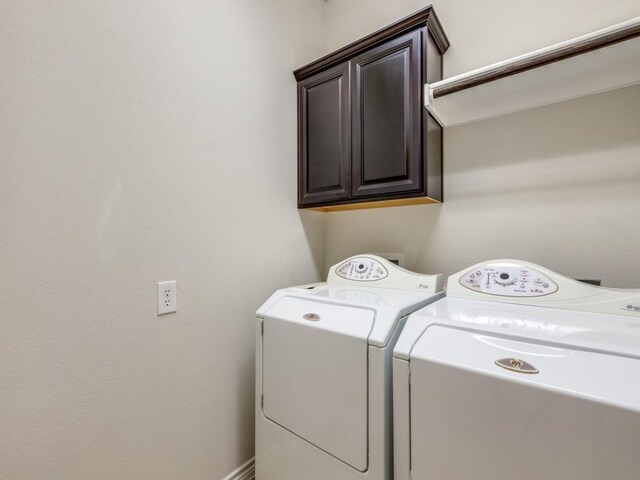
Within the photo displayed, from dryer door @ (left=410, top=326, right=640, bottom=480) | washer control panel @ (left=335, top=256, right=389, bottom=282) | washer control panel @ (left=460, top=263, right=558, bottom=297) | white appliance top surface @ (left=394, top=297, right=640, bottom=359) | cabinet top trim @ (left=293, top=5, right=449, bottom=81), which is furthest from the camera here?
washer control panel @ (left=335, top=256, right=389, bottom=282)

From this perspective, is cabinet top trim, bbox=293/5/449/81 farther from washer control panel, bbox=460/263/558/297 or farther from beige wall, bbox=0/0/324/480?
washer control panel, bbox=460/263/558/297

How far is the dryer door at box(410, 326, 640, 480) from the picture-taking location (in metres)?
0.57

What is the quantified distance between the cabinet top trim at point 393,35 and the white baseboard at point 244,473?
2.17 meters

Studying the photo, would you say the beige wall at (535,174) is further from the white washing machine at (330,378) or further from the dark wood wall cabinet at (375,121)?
the white washing machine at (330,378)

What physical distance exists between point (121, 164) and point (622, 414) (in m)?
1.53

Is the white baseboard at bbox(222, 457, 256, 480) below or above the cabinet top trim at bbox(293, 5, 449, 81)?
below

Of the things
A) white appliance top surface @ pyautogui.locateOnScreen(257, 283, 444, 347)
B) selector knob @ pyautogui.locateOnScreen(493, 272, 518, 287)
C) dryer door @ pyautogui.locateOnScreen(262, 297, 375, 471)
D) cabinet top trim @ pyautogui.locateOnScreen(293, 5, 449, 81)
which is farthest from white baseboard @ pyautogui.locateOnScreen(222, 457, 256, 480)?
cabinet top trim @ pyautogui.locateOnScreen(293, 5, 449, 81)

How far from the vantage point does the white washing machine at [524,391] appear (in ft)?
1.92

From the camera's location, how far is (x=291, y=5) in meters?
1.79

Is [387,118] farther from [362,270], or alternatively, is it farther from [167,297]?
[167,297]

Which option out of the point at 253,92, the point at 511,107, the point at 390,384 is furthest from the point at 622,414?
the point at 253,92

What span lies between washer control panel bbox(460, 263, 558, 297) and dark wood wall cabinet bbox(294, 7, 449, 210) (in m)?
0.42

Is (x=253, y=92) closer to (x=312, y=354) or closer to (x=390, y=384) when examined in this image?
(x=312, y=354)

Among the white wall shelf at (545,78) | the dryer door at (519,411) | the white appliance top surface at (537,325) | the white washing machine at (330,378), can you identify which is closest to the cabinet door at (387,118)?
the white wall shelf at (545,78)
